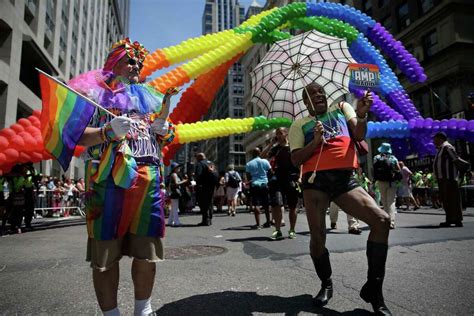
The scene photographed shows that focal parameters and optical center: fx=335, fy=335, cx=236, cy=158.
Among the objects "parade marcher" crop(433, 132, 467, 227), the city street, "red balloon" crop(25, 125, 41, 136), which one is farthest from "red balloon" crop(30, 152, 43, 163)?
"parade marcher" crop(433, 132, 467, 227)

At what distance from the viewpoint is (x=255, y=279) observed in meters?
3.49

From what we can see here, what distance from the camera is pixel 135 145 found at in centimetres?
228

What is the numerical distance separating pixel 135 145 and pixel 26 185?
7.97 metres

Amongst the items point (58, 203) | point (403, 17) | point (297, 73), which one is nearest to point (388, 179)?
point (297, 73)

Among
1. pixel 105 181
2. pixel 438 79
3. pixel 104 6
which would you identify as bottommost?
pixel 105 181

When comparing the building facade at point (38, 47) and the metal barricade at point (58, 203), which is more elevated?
the building facade at point (38, 47)

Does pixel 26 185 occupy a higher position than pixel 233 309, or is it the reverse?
pixel 26 185

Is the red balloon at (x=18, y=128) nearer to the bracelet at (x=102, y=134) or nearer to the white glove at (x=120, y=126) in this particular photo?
the bracelet at (x=102, y=134)

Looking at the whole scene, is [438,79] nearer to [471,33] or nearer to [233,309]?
[471,33]

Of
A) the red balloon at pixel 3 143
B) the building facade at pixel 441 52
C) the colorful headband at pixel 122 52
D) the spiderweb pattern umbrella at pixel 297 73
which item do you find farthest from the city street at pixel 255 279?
the building facade at pixel 441 52

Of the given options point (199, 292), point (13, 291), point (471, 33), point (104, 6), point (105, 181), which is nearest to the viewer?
point (105, 181)

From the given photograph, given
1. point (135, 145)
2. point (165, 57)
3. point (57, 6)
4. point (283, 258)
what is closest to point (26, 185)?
point (165, 57)

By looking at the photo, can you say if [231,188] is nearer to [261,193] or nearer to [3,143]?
[261,193]

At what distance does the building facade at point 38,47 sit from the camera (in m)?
Answer: 20.6
